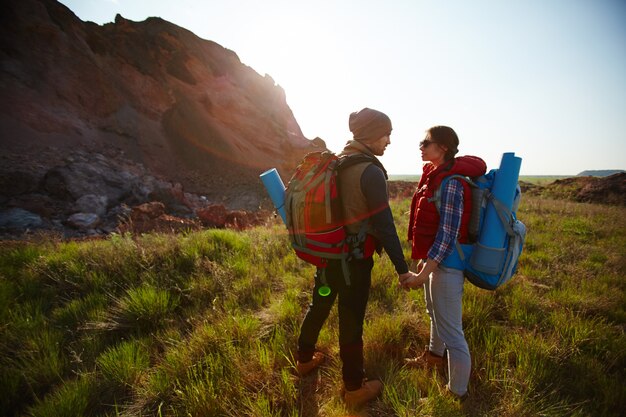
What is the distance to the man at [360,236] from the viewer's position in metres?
1.86

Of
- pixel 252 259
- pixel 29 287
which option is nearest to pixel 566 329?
pixel 252 259

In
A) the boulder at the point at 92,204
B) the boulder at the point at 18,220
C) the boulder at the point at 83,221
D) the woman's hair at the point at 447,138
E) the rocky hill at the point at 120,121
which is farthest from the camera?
the rocky hill at the point at 120,121

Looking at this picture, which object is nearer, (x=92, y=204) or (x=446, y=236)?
(x=446, y=236)

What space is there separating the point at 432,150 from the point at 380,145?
0.38 metres

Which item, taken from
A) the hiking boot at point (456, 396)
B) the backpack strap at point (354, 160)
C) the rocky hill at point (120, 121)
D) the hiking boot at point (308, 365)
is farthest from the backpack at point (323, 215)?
the rocky hill at point (120, 121)

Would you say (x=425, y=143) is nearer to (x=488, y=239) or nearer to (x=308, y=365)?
(x=488, y=239)

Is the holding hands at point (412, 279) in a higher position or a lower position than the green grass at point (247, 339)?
higher

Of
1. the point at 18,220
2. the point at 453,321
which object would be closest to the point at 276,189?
the point at 453,321

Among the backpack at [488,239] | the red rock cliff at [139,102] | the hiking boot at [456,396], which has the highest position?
the red rock cliff at [139,102]

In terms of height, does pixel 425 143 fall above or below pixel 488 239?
above

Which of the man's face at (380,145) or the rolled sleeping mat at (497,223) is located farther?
the man's face at (380,145)

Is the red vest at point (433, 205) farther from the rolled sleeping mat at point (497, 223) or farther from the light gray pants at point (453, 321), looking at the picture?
the light gray pants at point (453, 321)

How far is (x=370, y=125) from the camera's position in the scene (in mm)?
1966

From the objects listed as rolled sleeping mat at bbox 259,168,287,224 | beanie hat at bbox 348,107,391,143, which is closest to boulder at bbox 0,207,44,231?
rolled sleeping mat at bbox 259,168,287,224
